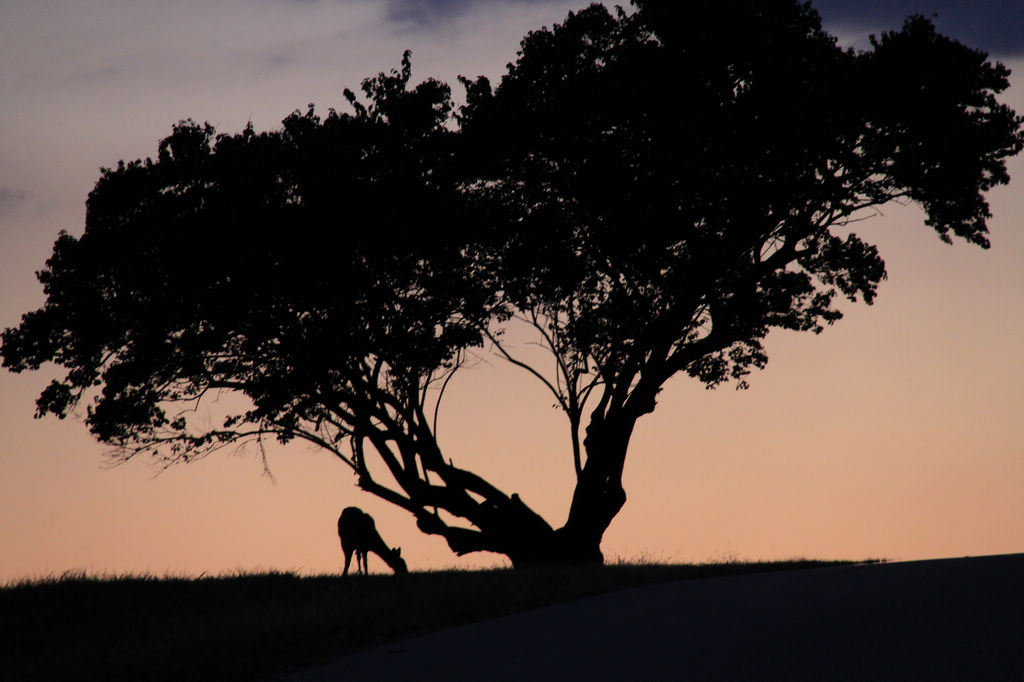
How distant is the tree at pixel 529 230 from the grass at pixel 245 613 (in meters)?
4.52

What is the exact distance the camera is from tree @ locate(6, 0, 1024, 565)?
2444 cm

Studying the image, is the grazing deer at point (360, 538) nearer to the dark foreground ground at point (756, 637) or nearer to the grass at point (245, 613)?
the grass at point (245, 613)

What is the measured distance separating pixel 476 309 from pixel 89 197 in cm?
923

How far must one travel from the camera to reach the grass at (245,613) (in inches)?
592

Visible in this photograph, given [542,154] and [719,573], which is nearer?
[719,573]

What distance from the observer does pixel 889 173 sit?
25188mm

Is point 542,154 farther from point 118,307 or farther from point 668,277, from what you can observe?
point 118,307

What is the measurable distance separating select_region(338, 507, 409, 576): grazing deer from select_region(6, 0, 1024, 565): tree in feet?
3.35

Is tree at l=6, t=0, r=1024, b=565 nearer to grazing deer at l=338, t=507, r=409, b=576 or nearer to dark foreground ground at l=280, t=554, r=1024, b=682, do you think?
grazing deer at l=338, t=507, r=409, b=576

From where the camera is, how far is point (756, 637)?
40.9 feet

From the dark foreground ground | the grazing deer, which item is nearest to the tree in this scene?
the grazing deer

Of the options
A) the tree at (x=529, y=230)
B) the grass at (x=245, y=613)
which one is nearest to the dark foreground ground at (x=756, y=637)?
the grass at (x=245, y=613)

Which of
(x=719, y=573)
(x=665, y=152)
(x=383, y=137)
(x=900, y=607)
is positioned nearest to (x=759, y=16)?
(x=665, y=152)

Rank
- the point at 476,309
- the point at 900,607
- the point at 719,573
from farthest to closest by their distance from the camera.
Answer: the point at 476,309, the point at 719,573, the point at 900,607
